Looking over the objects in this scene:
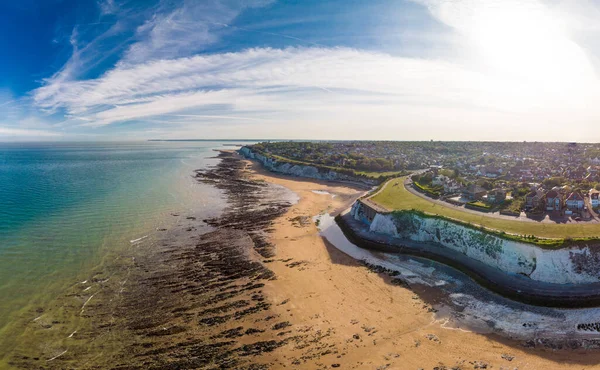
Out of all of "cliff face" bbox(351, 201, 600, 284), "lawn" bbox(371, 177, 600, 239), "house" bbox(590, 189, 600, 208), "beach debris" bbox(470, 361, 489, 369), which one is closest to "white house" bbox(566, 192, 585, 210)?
"house" bbox(590, 189, 600, 208)

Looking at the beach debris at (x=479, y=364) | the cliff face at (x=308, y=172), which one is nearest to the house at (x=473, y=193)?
the beach debris at (x=479, y=364)

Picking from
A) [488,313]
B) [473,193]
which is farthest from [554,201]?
[488,313]

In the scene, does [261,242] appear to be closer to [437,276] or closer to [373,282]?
[373,282]

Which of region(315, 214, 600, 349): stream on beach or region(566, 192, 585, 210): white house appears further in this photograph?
region(566, 192, 585, 210): white house

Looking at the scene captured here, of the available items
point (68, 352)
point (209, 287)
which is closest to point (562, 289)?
point (209, 287)

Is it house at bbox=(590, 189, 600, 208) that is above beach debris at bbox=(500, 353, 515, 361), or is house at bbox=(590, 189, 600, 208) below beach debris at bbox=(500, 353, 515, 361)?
above

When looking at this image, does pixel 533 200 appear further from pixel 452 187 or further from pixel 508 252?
pixel 508 252

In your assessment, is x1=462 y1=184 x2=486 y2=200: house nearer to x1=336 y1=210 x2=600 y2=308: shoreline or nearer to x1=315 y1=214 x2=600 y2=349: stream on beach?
x1=336 y1=210 x2=600 y2=308: shoreline
